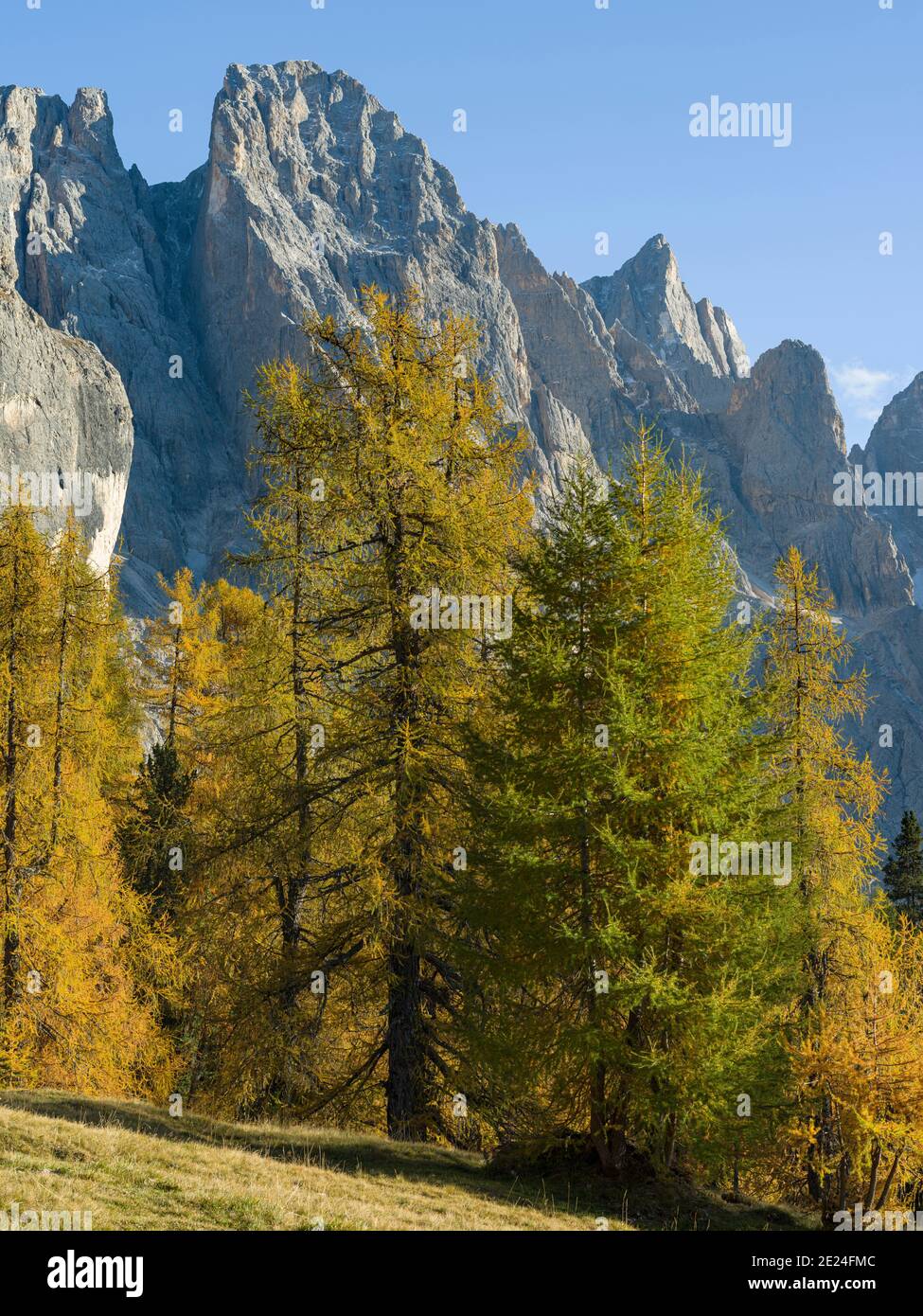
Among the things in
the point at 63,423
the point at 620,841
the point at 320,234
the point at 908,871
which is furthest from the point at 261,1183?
the point at 320,234

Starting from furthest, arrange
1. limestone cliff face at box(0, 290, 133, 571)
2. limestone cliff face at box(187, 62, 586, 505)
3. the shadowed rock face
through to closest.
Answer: limestone cliff face at box(187, 62, 586, 505), the shadowed rock face, limestone cliff face at box(0, 290, 133, 571)

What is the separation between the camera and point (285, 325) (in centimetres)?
11638

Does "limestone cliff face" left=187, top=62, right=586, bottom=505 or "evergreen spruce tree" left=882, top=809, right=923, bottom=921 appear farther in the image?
"limestone cliff face" left=187, top=62, right=586, bottom=505

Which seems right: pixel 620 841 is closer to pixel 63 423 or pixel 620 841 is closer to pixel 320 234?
pixel 63 423

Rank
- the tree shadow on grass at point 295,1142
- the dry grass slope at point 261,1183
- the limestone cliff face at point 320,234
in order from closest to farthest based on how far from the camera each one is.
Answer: the dry grass slope at point 261,1183 → the tree shadow on grass at point 295,1142 → the limestone cliff face at point 320,234

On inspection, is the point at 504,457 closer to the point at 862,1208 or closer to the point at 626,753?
the point at 626,753

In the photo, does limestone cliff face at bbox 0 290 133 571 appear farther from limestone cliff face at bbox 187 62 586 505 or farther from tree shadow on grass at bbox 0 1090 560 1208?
tree shadow on grass at bbox 0 1090 560 1208

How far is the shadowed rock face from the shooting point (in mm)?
107375

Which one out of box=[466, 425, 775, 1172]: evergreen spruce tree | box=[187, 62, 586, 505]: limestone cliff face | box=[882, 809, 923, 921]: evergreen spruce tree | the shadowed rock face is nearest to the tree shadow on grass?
box=[466, 425, 775, 1172]: evergreen spruce tree

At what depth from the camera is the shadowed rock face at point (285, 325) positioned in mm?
107375

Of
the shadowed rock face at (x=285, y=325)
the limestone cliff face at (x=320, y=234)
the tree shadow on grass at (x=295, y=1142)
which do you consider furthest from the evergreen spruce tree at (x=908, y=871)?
the limestone cliff face at (x=320, y=234)

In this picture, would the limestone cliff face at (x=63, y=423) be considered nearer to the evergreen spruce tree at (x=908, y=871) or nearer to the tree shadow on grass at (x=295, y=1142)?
the evergreen spruce tree at (x=908, y=871)

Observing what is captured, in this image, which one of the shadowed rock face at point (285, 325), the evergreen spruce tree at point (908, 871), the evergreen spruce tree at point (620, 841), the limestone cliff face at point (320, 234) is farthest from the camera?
the limestone cliff face at point (320, 234)

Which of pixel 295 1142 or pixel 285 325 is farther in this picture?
pixel 285 325
